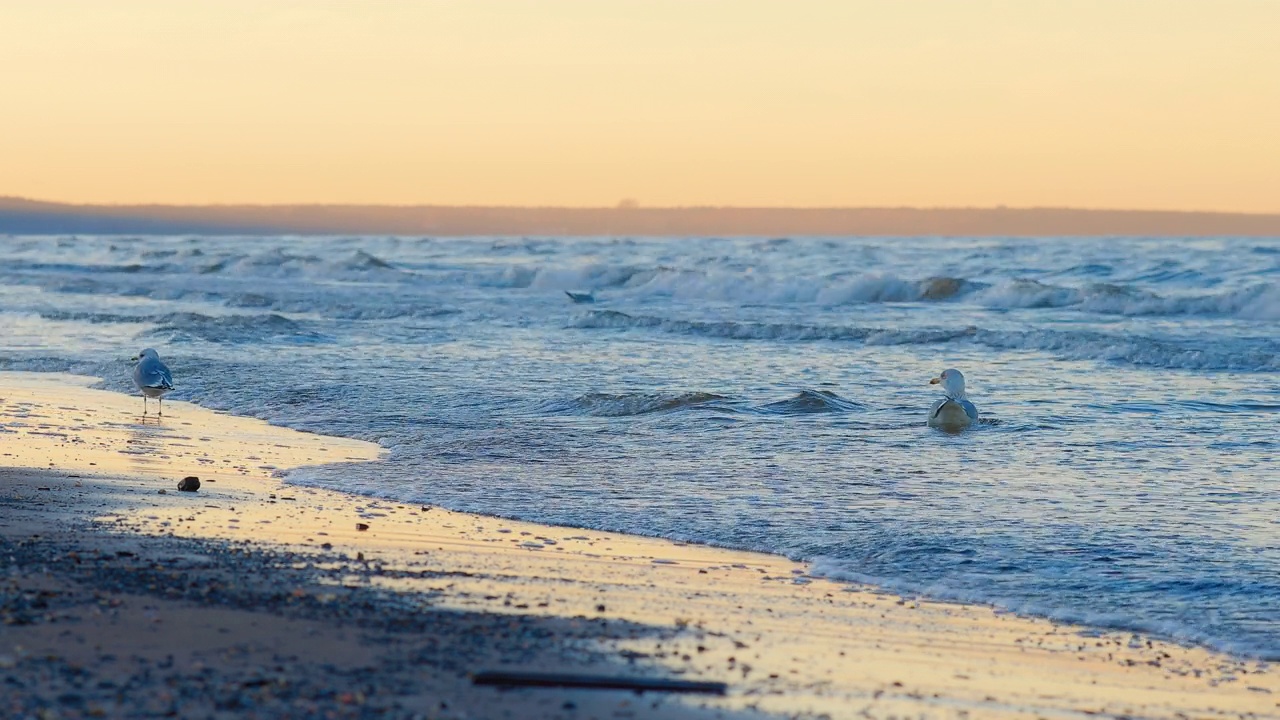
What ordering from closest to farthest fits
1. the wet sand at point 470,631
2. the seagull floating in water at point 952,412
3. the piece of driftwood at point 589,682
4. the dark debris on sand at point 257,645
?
1. the dark debris on sand at point 257,645
2. the wet sand at point 470,631
3. the piece of driftwood at point 589,682
4. the seagull floating in water at point 952,412

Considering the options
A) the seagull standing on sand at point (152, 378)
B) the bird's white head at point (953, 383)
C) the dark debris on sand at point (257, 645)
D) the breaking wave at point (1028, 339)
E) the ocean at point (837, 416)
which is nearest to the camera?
the dark debris on sand at point (257, 645)

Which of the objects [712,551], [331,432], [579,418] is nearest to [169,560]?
[712,551]

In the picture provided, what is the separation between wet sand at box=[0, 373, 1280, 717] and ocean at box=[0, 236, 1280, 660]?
510 millimetres

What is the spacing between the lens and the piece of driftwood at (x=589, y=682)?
4355mm

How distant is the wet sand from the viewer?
424 centimetres

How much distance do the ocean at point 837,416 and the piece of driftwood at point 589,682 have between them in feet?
6.70

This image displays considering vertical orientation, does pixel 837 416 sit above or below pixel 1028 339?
below

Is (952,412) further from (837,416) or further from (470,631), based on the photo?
(470,631)

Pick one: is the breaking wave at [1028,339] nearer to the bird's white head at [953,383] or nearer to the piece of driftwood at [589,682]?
A: the bird's white head at [953,383]

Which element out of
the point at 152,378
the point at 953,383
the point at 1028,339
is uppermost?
the point at 953,383

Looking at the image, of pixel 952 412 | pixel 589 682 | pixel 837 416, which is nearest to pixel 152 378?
pixel 837 416

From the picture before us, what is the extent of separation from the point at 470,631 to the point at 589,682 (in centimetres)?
69

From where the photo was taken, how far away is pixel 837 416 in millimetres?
12125

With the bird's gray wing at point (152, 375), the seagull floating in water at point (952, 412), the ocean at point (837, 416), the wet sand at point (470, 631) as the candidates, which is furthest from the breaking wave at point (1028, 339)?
the wet sand at point (470, 631)
